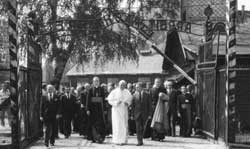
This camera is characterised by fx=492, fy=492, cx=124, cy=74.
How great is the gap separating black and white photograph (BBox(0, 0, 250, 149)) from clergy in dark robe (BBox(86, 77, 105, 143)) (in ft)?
0.10

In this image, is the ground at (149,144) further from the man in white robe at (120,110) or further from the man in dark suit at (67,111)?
the man in dark suit at (67,111)

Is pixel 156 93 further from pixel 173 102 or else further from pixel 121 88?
pixel 121 88

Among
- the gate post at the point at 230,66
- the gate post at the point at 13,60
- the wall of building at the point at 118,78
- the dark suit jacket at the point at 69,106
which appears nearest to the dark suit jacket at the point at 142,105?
the dark suit jacket at the point at 69,106

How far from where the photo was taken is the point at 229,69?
13.2 meters

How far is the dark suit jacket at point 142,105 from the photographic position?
50.4ft

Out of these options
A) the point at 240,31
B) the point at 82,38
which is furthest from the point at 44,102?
the point at 240,31

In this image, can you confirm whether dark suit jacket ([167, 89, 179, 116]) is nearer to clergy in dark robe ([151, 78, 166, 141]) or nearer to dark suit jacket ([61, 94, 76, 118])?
clergy in dark robe ([151, 78, 166, 141])

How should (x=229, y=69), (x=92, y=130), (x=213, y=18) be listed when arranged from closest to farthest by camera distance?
(x=229, y=69) → (x=92, y=130) → (x=213, y=18)

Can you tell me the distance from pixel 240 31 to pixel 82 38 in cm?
703

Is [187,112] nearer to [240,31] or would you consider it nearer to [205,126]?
[205,126]

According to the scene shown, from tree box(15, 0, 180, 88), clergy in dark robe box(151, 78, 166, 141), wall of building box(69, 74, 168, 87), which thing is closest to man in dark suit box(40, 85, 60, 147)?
clergy in dark robe box(151, 78, 166, 141)

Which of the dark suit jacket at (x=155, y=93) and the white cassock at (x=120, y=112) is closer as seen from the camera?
the white cassock at (x=120, y=112)

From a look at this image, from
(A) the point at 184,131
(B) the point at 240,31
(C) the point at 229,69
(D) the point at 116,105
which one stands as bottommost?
(A) the point at 184,131

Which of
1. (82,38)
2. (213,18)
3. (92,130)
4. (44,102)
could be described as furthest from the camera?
(213,18)
